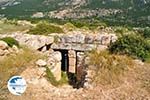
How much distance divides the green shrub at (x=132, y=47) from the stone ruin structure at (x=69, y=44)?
1874 mm

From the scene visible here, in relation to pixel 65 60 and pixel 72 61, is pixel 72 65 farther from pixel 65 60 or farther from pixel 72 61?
pixel 65 60

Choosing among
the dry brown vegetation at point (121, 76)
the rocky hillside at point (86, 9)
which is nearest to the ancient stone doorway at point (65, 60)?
the dry brown vegetation at point (121, 76)

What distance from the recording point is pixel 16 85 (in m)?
16.5

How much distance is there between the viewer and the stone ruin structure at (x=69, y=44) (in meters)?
26.4

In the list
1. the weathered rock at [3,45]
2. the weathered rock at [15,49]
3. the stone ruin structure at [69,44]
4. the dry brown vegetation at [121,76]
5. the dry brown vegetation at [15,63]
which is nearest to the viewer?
the dry brown vegetation at [121,76]

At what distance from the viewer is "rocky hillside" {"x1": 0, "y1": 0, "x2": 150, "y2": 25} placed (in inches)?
5463

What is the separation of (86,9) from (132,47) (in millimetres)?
136321

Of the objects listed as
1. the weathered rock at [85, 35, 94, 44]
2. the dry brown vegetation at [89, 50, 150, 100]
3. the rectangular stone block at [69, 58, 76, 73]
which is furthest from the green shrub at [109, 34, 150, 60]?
the rectangular stone block at [69, 58, 76, 73]

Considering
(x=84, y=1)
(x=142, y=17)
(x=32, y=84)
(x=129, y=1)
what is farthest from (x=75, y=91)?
(x=84, y=1)

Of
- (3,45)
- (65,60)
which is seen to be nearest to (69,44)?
(65,60)

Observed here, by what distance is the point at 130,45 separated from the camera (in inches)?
912

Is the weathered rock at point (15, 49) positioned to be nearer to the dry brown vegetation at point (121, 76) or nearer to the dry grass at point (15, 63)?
the dry grass at point (15, 63)

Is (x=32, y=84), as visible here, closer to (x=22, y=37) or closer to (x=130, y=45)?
(x=130, y=45)

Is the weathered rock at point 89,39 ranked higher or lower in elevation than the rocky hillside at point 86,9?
higher
